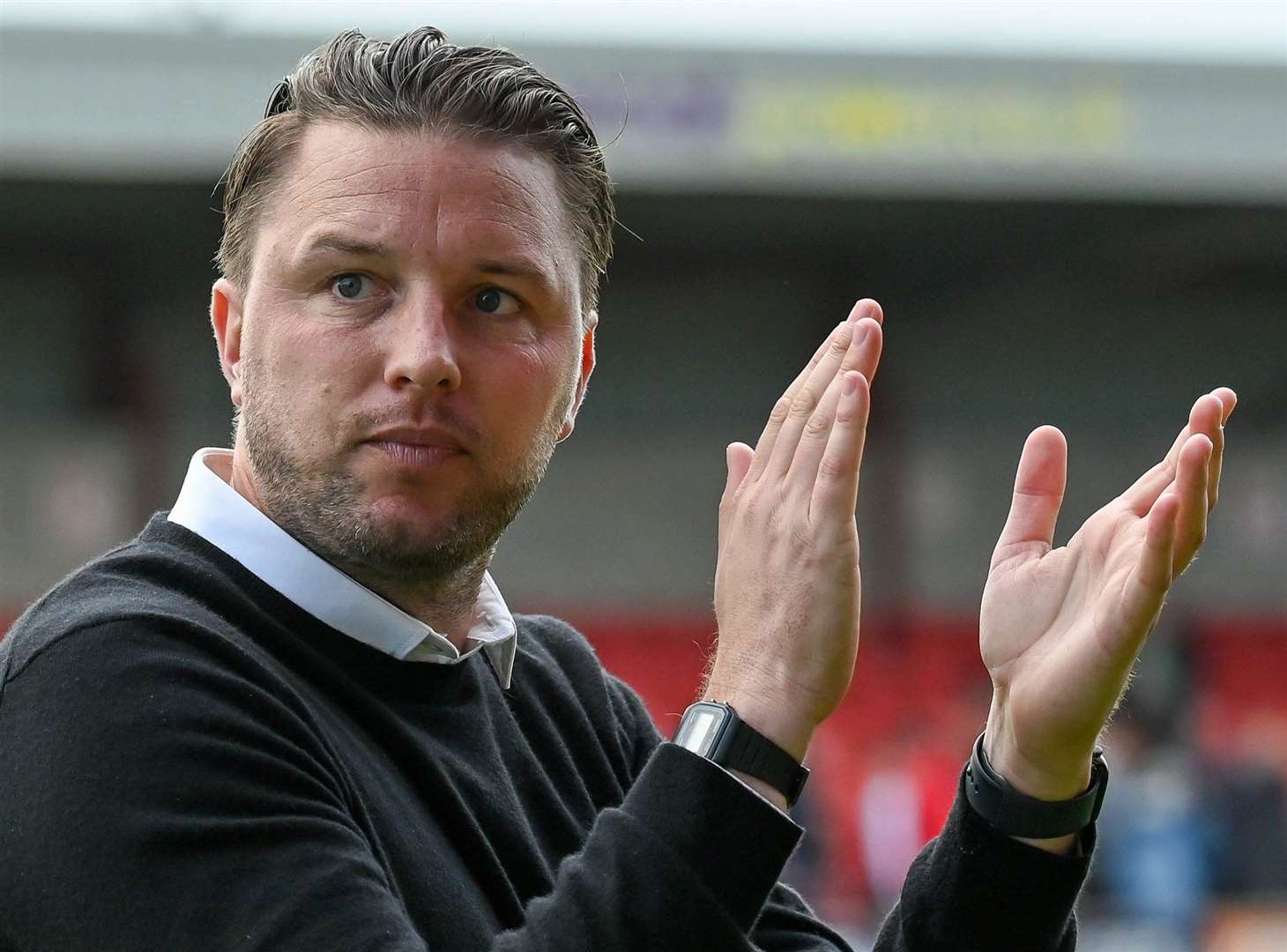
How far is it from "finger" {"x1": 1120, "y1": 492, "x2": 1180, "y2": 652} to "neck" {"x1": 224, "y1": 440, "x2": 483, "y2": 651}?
74 centimetres

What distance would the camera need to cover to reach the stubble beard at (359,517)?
197 centimetres

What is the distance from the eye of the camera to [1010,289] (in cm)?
1511

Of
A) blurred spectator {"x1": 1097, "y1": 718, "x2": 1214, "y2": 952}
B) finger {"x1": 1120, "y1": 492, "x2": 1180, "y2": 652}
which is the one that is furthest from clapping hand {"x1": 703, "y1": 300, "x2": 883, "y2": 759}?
blurred spectator {"x1": 1097, "y1": 718, "x2": 1214, "y2": 952}

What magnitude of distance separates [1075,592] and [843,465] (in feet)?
1.30

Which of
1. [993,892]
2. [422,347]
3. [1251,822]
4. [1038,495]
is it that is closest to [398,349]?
[422,347]

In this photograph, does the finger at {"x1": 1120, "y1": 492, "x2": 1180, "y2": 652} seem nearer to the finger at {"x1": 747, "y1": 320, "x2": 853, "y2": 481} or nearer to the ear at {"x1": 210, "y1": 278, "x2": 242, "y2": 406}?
the finger at {"x1": 747, "y1": 320, "x2": 853, "y2": 481}

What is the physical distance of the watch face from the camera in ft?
5.49

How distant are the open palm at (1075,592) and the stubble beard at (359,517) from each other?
0.58 meters

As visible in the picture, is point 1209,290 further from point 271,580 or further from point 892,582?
point 271,580

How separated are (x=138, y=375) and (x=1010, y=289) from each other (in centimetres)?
708

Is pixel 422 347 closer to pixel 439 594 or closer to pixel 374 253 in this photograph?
pixel 374 253

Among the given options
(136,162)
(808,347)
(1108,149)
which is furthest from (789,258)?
(136,162)

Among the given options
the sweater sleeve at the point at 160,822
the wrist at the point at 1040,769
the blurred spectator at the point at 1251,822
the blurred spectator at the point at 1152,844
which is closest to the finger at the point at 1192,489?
the wrist at the point at 1040,769

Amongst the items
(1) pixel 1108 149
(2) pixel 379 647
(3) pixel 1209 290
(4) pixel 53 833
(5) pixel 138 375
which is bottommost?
(4) pixel 53 833
